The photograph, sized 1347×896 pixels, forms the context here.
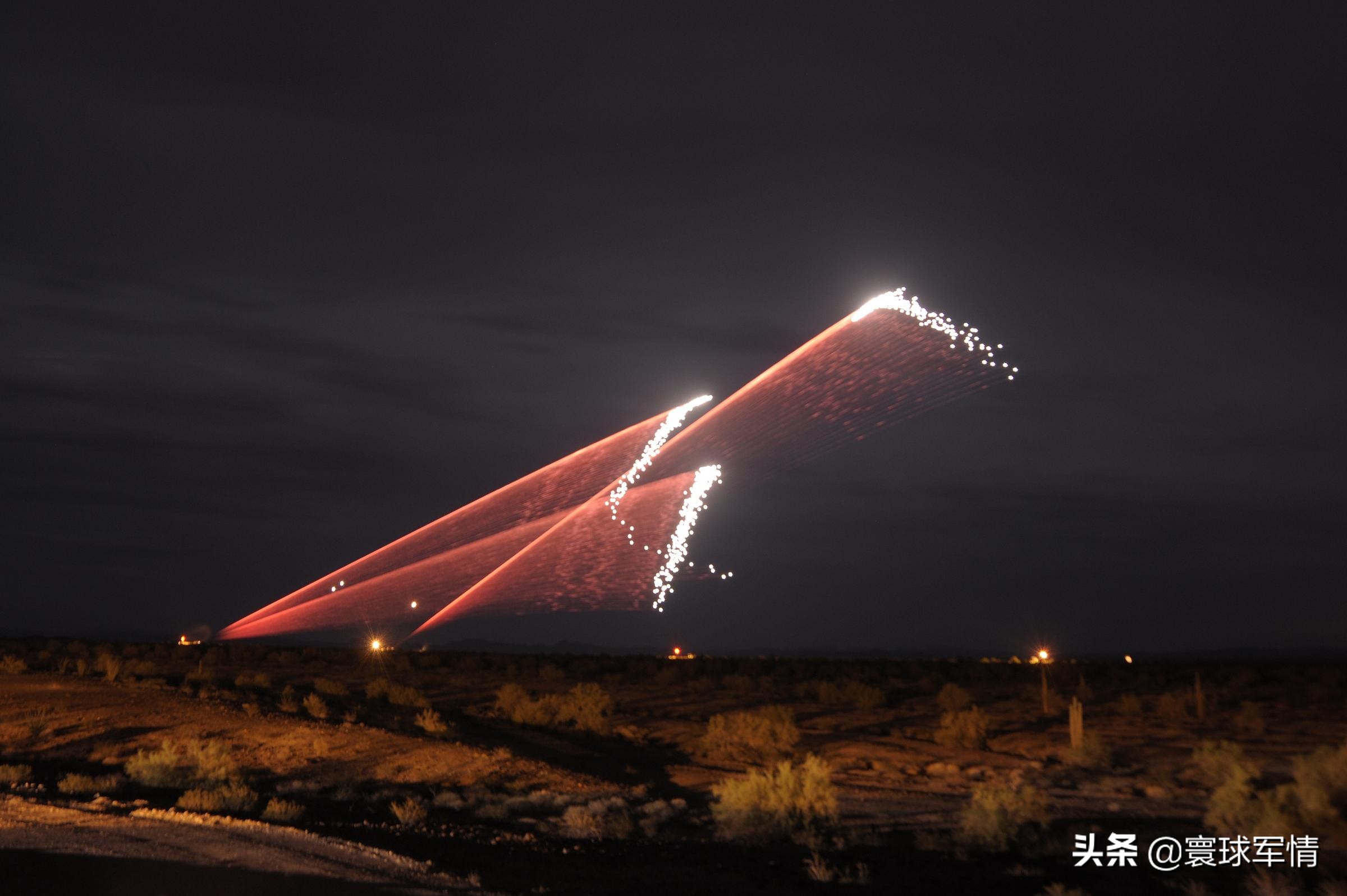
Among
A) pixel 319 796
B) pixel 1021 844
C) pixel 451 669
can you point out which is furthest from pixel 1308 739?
pixel 451 669

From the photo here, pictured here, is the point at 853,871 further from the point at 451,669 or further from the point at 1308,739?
the point at 451,669

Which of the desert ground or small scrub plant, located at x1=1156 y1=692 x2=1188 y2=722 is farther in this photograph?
small scrub plant, located at x1=1156 y1=692 x2=1188 y2=722

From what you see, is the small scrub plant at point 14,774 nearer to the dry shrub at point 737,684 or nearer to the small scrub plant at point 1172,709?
the dry shrub at point 737,684

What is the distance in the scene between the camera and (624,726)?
1267 inches

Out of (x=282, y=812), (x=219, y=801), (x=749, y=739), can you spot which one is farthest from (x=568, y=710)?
(x=282, y=812)

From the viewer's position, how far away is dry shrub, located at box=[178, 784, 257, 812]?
16156mm

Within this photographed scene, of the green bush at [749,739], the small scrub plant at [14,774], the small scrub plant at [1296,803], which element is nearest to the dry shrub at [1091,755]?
the green bush at [749,739]

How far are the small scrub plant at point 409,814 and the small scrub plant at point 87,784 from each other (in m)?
4.86

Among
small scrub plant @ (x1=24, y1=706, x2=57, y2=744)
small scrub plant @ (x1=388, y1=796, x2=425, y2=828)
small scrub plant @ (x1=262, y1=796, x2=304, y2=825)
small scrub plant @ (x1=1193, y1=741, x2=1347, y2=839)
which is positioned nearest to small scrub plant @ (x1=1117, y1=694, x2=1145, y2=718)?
small scrub plant @ (x1=1193, y1=741, x2=1347, y2=839)

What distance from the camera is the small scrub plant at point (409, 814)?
631 inches

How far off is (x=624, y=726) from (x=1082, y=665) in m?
45.8

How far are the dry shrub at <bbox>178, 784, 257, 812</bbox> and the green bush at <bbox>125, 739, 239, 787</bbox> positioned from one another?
2.03 meters

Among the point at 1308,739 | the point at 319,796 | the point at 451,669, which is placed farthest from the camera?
the point at 451,669

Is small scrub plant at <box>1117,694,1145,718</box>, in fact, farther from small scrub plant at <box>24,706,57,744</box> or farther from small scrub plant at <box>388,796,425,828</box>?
small scrub plant at <box>24,706,57,744</box>
